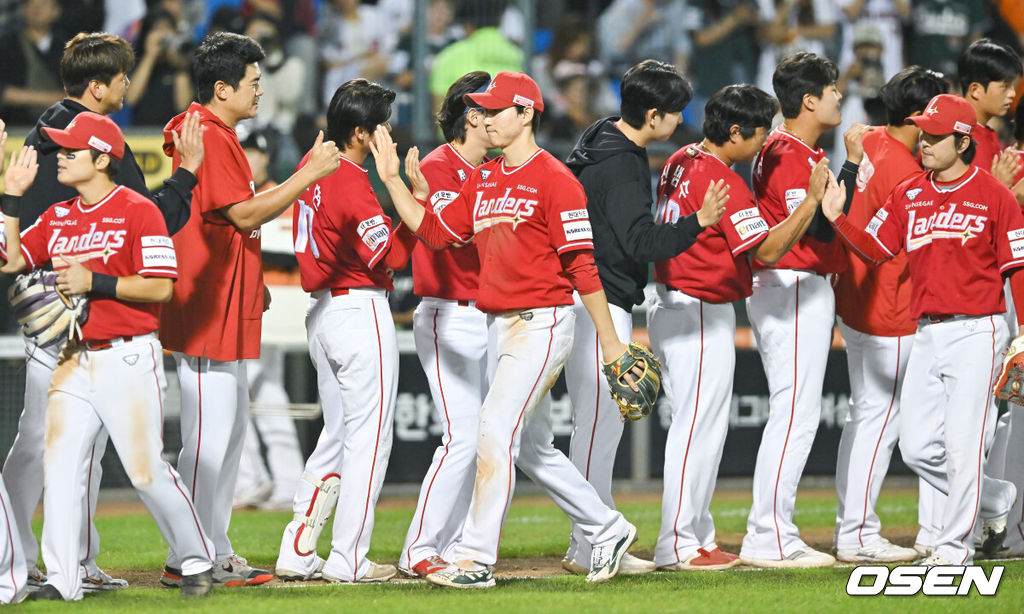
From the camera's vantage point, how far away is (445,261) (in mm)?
5996

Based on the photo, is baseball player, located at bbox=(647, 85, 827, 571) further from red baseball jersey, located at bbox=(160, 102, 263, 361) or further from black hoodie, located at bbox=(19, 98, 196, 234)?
black hoodie, located at bbox=(19, 98, 196, 234)

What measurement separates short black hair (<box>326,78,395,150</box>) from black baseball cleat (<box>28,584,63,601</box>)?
2.20 meters

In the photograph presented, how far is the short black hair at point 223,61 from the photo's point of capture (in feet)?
18.4

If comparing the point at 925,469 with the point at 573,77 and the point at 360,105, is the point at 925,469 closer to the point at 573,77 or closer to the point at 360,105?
the point at 360,105

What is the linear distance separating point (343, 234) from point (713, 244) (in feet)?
5.52

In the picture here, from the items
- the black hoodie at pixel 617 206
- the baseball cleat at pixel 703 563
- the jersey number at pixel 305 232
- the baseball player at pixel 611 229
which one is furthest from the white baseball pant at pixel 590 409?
the jersey number at pixel 305 232

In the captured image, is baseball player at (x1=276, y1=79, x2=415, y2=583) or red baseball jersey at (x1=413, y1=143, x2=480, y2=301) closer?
baseball player at (x1=276, y1=79, x2=415, y2=583)

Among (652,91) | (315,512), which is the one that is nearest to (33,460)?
(315,512)

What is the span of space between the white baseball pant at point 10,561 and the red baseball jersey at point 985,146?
496 cm

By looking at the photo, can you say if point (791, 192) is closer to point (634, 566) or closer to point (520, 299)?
point (520, 299)

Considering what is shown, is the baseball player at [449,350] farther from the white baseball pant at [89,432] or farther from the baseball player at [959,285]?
the baseball player at [959,285]

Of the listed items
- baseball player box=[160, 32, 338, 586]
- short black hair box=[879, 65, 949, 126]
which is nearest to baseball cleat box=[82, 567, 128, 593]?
baseball player box=[160, 32, 338, 586]

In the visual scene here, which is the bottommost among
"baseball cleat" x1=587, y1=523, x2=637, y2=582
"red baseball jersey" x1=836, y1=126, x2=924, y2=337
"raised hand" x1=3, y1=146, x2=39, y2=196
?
"baseball cleat" x1=587, y1=523, x2=637, y2=582

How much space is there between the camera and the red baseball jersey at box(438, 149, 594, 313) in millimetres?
5273
